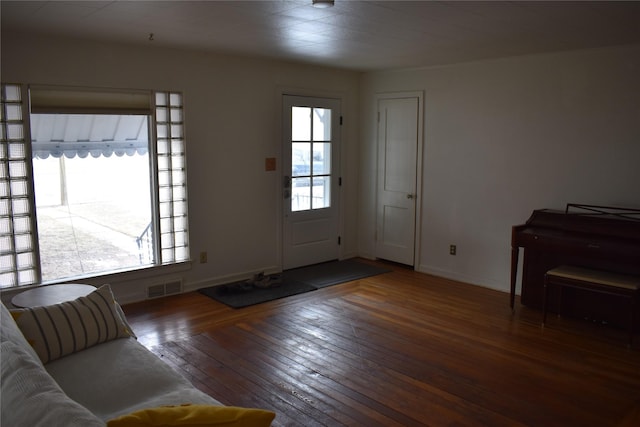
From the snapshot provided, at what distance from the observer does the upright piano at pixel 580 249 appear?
3.95 m

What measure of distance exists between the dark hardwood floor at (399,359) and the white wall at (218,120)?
2.26 feet

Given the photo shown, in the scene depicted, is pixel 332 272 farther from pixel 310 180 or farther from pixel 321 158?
pixel 321 158

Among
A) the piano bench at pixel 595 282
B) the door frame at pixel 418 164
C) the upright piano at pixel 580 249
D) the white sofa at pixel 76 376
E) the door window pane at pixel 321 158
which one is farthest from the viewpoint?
the door window pane at pixel 321 158

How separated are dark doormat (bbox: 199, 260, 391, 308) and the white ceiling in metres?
2.25

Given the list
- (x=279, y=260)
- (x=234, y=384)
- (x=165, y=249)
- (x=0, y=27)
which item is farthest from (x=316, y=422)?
(x=0, y=27)

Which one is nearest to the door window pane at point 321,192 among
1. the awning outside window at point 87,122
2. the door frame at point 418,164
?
the door frame at point 418,164

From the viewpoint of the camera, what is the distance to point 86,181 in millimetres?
6988

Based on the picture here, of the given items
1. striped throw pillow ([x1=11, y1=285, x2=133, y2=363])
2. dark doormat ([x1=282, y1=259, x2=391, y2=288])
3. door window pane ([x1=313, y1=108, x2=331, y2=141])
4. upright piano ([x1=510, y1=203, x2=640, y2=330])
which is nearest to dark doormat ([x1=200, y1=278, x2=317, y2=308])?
dark doormat ([x1=282, y1=259, x2=391, y2=288])

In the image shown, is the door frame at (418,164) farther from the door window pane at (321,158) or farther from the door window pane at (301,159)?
the door window pane at (301,159)

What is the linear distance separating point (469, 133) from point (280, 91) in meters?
2.00

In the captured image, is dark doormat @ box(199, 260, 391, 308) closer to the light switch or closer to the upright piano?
the light switch

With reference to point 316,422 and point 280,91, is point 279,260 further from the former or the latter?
point 316,422

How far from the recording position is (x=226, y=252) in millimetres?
5320

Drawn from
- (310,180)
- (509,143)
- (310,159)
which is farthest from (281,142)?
(509,143)
